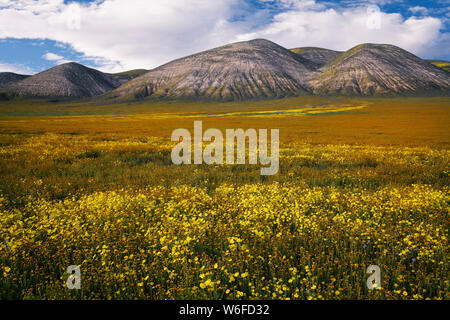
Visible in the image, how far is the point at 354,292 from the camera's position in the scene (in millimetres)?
4113

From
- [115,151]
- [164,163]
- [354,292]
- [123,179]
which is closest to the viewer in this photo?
[354,292]

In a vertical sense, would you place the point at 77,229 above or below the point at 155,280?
above

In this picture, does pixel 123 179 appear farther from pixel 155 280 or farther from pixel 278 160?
pixel 278 160

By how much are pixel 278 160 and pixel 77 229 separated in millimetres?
14530

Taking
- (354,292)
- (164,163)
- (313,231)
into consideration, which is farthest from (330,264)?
(164,163)

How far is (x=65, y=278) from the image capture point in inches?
178

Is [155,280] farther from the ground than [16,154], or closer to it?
closer to it
